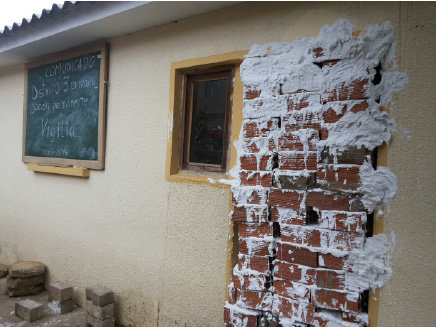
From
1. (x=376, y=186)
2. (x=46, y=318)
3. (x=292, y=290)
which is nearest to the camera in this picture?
(x=376, y=186)

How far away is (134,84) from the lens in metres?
3.04

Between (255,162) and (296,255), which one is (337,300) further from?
(255,162)

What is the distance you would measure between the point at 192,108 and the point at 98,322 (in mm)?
2288

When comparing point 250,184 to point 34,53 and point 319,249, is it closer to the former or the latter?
point 319,249

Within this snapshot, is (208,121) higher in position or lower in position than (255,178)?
higher

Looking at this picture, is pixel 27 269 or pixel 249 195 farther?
pixel 27 269

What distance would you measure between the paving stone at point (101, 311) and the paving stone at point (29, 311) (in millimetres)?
605

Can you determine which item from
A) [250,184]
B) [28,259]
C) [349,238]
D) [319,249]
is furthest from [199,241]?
[28,259]

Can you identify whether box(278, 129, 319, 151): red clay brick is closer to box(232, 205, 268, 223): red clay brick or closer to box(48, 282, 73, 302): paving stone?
box(232, 205, 268, 223): red clay brick

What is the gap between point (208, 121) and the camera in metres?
2.63

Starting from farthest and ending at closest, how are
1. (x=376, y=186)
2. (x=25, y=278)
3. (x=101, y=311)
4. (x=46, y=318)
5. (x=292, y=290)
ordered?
(x=25, y=278)
(x=46, y=318)
(x=101, y=311)
(x=292, y=290)
(x=376, y=186)

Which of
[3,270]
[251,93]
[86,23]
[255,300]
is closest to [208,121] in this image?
[251,93]

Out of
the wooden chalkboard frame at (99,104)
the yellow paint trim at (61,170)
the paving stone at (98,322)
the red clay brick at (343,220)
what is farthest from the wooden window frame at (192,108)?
the paving stone at (98,322)

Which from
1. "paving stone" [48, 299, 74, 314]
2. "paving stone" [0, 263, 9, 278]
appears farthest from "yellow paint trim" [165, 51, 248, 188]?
"paving stone" [0, 263, 9, 278]
